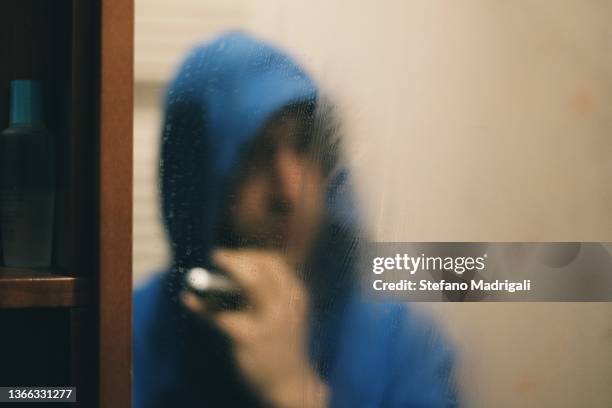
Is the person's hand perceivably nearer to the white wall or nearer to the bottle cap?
the white wall

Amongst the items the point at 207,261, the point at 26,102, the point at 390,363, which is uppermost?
the point at 26,102

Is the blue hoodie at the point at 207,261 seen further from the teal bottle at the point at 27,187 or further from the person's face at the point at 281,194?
the teal bottle at the point at 27,187

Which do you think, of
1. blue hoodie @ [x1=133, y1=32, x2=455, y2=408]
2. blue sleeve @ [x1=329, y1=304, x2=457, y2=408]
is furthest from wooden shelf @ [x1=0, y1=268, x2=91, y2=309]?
blue sleeve @ [x1=329, y1=304, x2=457, y2=408]

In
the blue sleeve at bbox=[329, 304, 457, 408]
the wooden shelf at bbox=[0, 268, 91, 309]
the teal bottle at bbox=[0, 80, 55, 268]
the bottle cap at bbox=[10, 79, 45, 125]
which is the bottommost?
the blue sleeve at bbox=[329, 304, 457, 408]

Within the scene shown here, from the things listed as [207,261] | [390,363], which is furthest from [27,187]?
[390,363]

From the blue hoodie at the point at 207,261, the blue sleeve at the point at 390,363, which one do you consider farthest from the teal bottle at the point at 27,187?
the blue sleeve at the point at 390,363

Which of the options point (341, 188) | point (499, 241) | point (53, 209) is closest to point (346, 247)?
point (341, 188)

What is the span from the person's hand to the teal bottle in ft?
0.78

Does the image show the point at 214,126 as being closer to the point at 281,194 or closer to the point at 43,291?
the point at 281,194

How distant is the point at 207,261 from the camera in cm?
78

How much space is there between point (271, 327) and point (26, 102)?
38cm

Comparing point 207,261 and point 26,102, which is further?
point 207,261

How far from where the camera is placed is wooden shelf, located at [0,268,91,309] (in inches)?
18.9

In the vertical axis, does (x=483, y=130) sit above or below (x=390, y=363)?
above
